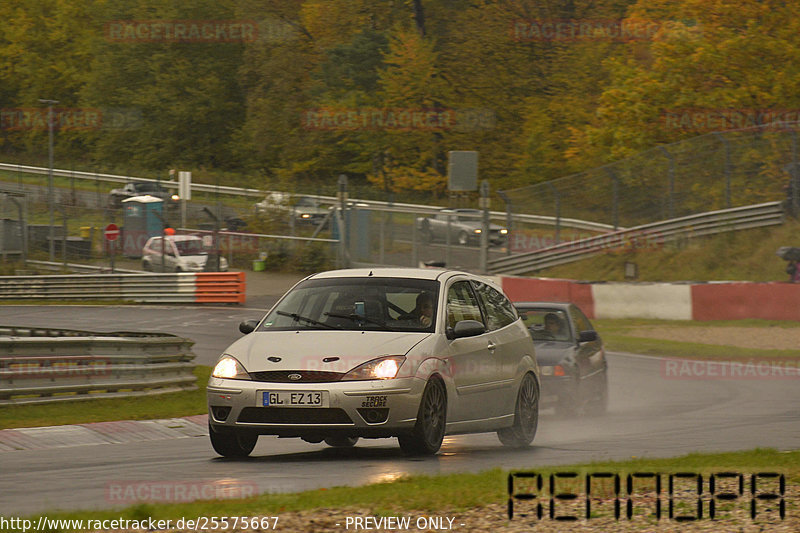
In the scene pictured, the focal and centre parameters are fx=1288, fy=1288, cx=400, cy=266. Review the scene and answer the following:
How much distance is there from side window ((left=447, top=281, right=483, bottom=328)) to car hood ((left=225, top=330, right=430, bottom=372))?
1.99 feet

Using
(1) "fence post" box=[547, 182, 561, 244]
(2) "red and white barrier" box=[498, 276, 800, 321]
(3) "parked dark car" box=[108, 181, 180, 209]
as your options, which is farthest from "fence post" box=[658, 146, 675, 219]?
(3) "parked dark car" box=[108, 181, 180, 209]

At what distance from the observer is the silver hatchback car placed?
→ 968 centimetres

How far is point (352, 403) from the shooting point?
9641mm

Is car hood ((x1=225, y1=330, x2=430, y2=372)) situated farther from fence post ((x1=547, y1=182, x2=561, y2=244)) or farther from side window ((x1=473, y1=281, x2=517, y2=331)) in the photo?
fence post ((x1=547, y1=182, x2=561, y2=244))

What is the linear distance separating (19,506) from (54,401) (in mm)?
7617

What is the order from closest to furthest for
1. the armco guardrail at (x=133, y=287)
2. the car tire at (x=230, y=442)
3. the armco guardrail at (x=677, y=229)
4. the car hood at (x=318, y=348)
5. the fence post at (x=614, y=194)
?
the car hood at (x=318, y=348)
the car tire at (x=230, y=442)
the armco guardrail at (x=677, y=229)
the fence post at (x=614, y=194)
the armco guardrail at (x=133, y=287)

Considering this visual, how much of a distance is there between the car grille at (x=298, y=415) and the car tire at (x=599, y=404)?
6.91 meters

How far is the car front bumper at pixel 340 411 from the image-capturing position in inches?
380

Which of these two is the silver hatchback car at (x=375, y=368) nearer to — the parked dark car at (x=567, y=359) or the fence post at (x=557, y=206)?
the parked dark car at (x=567, y=359)

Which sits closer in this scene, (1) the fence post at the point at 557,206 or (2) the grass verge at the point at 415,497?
(2) the grass verge at the point at 415,497

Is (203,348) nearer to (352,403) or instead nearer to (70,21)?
(352,403)

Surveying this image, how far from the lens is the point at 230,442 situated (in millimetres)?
10203
